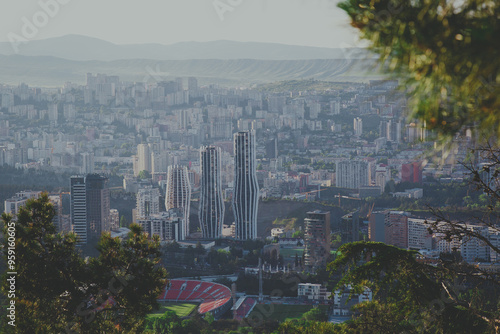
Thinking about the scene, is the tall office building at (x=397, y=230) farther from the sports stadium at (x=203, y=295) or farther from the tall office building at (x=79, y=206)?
the tall office building at (x=79, y=206)

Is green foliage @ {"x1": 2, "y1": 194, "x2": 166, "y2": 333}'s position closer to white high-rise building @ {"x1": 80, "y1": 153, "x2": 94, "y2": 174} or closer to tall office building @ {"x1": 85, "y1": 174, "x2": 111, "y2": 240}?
tall office building @ {"x1": 85, "y1": 174, "x2": 111, "y2": 240}

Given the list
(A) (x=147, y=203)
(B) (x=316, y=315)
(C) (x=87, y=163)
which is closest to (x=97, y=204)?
(A) (x=147, y=203)

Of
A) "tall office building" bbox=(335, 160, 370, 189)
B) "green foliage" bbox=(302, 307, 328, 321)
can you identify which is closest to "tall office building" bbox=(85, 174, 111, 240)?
"green foliage" bbox=(302, 307, 328, 321)

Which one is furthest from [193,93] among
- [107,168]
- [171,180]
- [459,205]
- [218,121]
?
[459,205]

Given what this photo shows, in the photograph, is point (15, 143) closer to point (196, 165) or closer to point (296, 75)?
point (196, 165)

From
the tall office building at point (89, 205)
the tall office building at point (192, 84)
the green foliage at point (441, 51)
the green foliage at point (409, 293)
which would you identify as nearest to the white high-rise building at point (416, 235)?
the tall office building at point (89, 205)

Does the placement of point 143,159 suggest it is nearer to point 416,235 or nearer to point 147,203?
point 147,203
